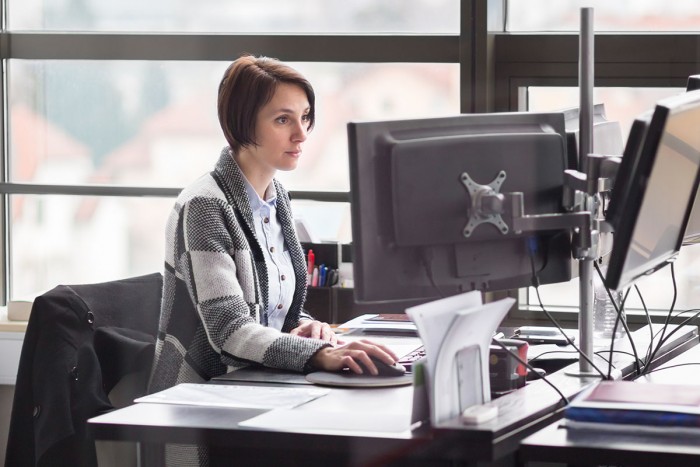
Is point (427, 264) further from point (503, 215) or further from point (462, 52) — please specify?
point (462, 52)

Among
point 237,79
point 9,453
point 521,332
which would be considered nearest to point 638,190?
point 521,332

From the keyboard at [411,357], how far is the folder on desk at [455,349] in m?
0.40

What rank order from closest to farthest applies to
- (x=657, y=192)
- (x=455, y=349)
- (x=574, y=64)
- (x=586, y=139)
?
1. (x=455, y=349)
2. (x=657, y=192)
3. (x=586, y=139)
4. (x=574, y=64)

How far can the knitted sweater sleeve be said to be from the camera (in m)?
2.23

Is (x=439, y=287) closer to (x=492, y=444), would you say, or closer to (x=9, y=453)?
(x=492, y=444)

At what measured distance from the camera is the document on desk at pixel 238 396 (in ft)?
6.33

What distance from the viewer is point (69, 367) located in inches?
94.2

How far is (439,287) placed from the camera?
195 centimetres

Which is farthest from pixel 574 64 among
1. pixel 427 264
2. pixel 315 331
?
pixel 427 264

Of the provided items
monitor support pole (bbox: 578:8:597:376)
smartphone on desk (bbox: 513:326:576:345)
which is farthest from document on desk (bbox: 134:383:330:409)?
smartphone on desk (bbox: 513:326:576:345)

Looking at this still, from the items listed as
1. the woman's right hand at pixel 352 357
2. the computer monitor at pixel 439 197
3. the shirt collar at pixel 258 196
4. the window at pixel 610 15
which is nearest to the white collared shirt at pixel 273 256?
the shirt collar at pixel 258 196

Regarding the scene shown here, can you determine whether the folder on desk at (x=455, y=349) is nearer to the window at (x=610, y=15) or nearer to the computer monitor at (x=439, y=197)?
the computer monitor at (x=439, y=197)

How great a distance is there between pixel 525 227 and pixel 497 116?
21 centimetres

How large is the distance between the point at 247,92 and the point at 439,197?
2.93 feet
